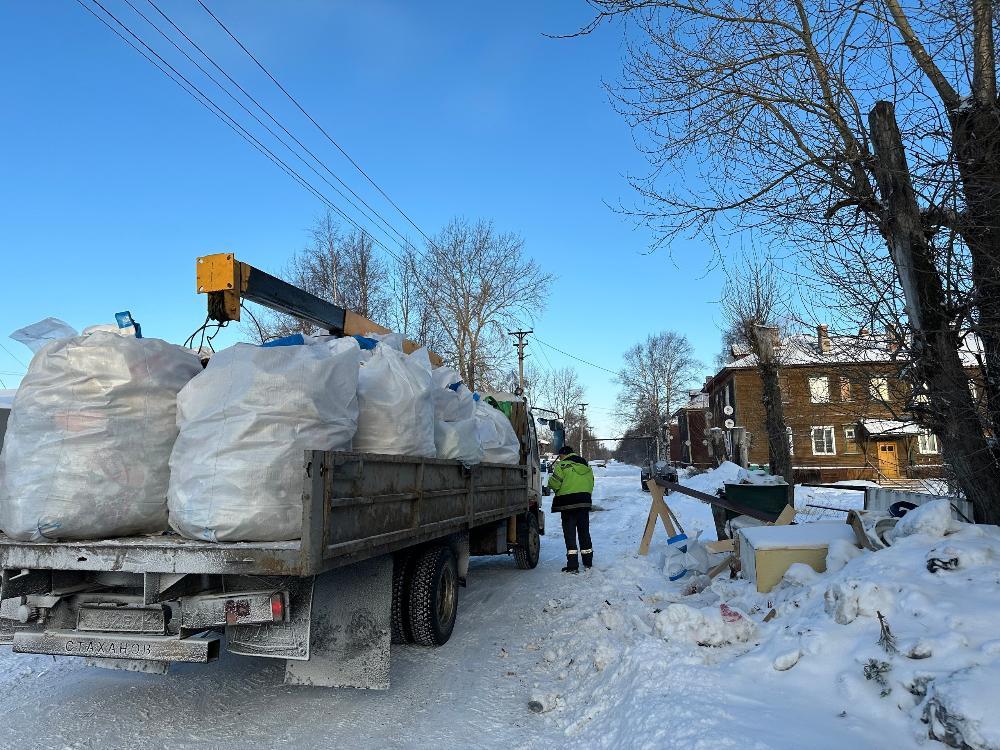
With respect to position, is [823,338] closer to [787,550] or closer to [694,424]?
[787,550]

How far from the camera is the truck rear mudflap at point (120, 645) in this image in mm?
3479

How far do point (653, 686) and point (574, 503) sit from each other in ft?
16.6

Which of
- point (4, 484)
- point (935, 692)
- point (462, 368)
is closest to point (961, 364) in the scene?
point (935, 692)

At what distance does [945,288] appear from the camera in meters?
4.95

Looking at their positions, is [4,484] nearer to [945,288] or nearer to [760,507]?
[945,288]

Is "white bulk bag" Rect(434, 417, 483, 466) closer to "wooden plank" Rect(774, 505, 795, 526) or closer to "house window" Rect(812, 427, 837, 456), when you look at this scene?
"wooden plank" Rect(774, 505, 795, 526)

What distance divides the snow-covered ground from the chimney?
1.73 m


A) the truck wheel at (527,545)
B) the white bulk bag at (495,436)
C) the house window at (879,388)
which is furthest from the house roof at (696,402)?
the house window at (879,388)

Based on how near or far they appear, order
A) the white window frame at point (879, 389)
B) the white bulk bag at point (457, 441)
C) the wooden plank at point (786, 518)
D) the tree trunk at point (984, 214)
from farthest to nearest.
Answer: the wooden plank at point (786, 518), the white bulk bag at point (457, 441), the white window frame at point (879, 389), the tree trunk at point (984, 214)

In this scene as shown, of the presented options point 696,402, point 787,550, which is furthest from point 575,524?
point 696,402

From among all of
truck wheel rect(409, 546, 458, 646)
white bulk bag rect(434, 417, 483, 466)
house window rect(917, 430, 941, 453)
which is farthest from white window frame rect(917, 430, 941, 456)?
truck wheel rect(409, 546, 458, 646)

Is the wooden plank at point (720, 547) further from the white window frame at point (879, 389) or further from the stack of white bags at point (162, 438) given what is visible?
the stack of white bags at point (162, 438)

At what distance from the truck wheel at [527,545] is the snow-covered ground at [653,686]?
3.17 m

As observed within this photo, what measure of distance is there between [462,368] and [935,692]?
25.9 m
